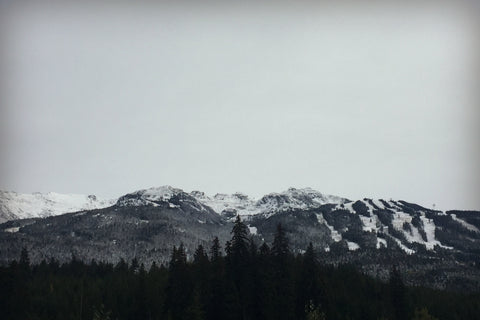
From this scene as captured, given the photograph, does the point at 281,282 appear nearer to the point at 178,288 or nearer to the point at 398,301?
the point at 178,288

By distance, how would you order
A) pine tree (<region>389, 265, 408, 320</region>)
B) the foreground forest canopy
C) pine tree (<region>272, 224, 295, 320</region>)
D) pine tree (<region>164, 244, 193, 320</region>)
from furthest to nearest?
1. pine tree (<region>389, 265, 408, 320</region>)
2. pine tree (<region>164, 244, 193, 320</region>)
3. pine tree (<region>272, 224, 295, 320</region>)
4. the foreground forest canopy

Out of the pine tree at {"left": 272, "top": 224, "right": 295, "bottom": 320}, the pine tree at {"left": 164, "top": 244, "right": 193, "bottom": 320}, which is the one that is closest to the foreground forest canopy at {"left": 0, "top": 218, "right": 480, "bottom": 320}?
the pine tree at {"left": 272, "top": 224, "right": 295, "bottom": 320}

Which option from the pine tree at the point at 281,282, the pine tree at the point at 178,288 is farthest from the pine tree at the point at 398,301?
the pine tree at the point at 178,288

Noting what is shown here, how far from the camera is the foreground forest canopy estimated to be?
7631cm

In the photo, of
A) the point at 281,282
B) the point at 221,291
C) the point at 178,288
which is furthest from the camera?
the point at 178,288

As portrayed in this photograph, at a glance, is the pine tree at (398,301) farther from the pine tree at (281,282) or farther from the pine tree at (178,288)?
the pine tree at (178,288)

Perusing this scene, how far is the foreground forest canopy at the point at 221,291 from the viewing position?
76.3 m

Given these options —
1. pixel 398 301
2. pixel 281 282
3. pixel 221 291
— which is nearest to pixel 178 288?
pixel 221 291

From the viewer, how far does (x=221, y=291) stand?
76.9m

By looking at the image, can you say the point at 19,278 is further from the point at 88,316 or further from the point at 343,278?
the point at 343,278

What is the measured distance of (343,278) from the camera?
161m

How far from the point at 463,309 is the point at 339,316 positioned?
2072 inches

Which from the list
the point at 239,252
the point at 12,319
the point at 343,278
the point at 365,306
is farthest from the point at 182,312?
the point at 343,278

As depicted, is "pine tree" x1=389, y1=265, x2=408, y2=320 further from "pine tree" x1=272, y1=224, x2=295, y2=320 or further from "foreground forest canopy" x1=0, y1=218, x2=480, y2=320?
"pine tree" x1=272, y1=224, x2=295, y2=320
